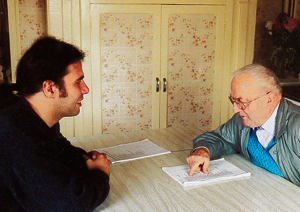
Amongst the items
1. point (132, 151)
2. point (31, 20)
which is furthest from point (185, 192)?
point (31, 20)

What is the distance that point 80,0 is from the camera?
305cm

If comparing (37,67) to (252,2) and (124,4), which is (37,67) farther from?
(252,2)

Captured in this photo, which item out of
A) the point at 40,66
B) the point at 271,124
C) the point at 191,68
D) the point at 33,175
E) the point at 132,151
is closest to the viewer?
the point at 33,175

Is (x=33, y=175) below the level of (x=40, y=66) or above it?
below

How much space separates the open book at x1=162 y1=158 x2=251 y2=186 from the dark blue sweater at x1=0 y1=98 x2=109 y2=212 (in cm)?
47

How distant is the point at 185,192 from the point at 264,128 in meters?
0.59

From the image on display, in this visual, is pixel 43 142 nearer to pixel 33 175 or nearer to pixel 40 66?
pixel 33 175

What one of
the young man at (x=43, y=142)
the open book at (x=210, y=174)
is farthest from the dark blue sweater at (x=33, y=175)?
the open book at (x=210, y=174)

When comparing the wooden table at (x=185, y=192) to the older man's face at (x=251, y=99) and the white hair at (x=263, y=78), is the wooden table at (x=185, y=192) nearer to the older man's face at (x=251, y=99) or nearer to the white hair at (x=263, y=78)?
the older man's face at (x=251, y=99)

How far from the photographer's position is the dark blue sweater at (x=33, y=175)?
125cm

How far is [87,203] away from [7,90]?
655 mm

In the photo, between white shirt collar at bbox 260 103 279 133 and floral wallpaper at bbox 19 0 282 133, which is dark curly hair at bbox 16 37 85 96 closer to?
white shirt collar at bbox 260 103 279 133

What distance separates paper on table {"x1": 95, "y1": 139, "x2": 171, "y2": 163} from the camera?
1944 mm

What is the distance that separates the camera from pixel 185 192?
155 centimetres
